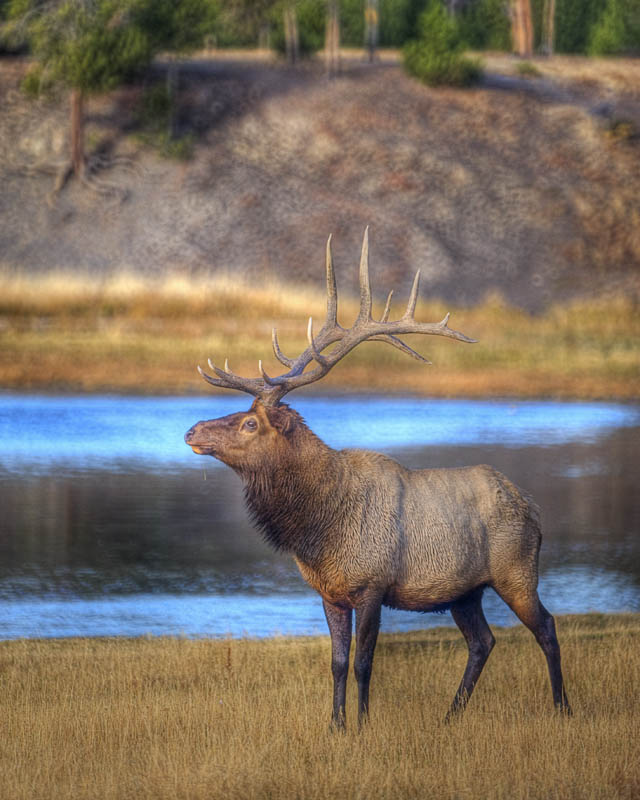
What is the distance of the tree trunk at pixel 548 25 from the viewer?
60312 mm

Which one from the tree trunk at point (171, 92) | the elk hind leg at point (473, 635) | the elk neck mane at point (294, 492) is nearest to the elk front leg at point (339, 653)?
the elk neck mane at point (294, 492)

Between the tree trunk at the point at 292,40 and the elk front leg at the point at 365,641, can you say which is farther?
the tree trunk at the point at 292,40

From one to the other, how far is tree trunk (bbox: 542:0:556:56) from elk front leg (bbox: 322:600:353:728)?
54189 millimetres

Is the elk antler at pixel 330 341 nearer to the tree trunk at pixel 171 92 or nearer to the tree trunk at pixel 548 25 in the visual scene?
the tree trunk at pixel 171 92

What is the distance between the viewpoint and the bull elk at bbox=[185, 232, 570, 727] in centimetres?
830

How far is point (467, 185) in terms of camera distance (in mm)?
46375

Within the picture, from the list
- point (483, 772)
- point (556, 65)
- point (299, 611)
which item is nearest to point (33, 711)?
point (483, 772)

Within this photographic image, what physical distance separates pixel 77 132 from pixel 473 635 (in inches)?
1519

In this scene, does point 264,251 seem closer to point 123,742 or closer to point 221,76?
point 221,76

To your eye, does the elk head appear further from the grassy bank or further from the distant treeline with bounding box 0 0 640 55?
the distant treeline with bounding box 0 0 640 55

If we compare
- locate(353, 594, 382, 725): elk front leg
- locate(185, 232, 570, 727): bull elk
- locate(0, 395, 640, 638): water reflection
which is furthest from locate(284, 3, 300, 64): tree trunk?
locate(353, 594, 382, 725): elk front leg

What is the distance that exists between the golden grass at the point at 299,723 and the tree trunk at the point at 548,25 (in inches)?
2072

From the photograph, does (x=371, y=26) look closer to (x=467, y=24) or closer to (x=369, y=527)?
(x=467, y=24)

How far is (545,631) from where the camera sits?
8.62 m
